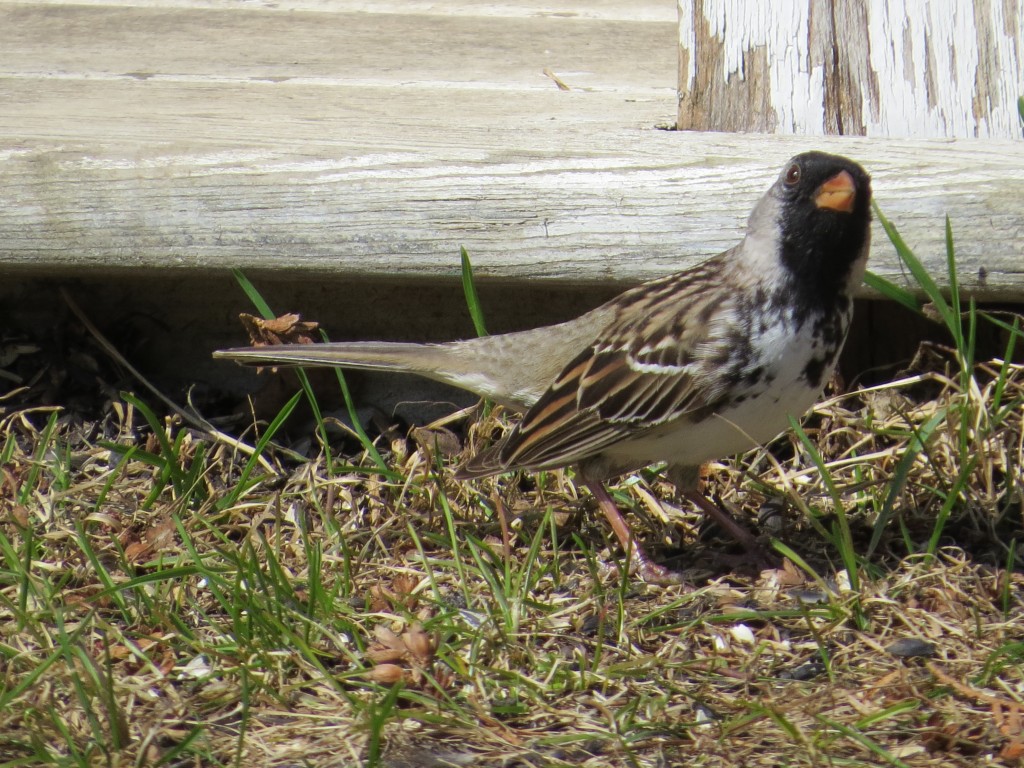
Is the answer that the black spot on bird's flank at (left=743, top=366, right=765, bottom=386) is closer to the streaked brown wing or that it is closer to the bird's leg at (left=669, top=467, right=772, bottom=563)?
the streaked brown wing

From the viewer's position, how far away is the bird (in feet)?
10.8

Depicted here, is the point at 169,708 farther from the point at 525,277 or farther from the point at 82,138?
the point at 82,138

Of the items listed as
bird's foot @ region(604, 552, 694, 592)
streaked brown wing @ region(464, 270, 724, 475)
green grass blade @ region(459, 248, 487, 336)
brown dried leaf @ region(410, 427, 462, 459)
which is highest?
green grass blade @ region(459, 248, 487, 336)

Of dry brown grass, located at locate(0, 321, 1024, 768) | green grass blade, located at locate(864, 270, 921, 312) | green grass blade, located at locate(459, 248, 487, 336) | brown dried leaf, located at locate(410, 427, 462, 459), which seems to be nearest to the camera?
dry brown grass, located at locate(0, 321, 1024, 768)

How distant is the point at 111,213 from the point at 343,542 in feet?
4.17

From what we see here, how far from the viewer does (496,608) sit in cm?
323

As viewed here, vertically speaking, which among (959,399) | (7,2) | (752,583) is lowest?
(752,583)

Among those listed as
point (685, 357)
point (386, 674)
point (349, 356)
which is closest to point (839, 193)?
point (685, 357)

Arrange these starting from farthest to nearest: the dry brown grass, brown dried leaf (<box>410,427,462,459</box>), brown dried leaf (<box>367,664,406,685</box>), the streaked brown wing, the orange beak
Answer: brown dried leaf (<box>410,427,462,459</box>), the streaked brown wing, the orange beak, brown dried leaf (<box>367,664,406,685</box>), the dry brown grass

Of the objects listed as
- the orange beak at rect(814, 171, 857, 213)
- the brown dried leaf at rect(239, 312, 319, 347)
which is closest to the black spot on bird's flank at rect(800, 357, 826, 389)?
the orange beak at rect(814, 171, 857, 213)

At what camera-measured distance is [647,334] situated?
3.58 meters

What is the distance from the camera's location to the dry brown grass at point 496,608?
266cm

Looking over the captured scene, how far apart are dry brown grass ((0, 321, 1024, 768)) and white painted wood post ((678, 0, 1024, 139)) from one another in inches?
32.3

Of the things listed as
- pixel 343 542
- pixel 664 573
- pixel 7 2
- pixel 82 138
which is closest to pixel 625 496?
pixel 664 573
